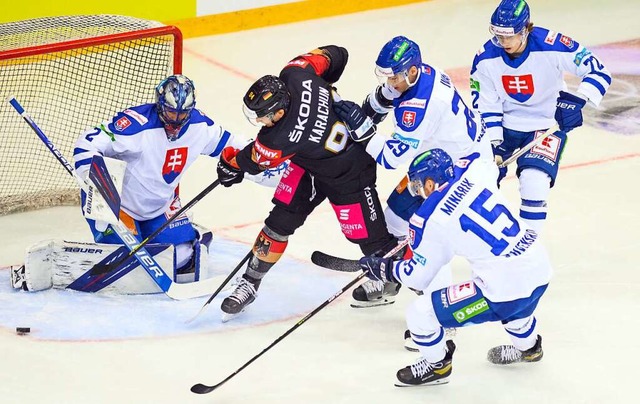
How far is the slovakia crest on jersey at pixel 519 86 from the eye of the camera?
5.29m

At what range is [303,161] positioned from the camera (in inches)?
188

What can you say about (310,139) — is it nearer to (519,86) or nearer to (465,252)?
(465,252)

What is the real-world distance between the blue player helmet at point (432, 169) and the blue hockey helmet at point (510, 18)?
3.64 feet

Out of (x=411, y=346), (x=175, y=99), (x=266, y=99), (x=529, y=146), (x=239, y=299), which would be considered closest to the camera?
(x=266, y=99)

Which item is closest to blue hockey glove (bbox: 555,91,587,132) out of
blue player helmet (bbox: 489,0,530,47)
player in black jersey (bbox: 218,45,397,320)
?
blue player helmet (bbox: 489,0,530,47)

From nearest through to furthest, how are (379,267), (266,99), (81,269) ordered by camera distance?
(379,267) < (266,99) < (81,269)

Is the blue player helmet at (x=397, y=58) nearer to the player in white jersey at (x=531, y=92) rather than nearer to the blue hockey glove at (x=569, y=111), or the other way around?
the player in white jersey at (x=531, y=92)

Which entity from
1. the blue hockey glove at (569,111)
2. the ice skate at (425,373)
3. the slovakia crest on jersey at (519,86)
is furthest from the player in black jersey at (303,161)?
the blue hockey glove at (569,111)

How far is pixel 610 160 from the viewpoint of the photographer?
6770 millimetres

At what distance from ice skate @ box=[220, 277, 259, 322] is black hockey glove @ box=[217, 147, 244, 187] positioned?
416 mm

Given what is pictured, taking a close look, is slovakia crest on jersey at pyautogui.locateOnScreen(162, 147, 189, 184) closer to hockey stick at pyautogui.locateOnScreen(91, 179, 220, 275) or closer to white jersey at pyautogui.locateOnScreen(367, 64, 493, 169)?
hockey stick at pyautogui.locateOnScreen(91, 179, 220, 275)

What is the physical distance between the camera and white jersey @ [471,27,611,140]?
206 inches

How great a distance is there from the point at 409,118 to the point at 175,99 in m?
0.91

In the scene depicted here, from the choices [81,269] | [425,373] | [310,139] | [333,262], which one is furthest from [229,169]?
[425,373]
